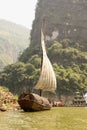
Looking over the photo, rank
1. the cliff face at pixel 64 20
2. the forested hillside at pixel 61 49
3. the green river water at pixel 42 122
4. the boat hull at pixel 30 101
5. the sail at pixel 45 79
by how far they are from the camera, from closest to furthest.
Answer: the green river water at pixel 42 122 < the boat hull at pixel 30 101 < the sail at pixel 45 79 < the forested hillside at pixel 61 49 < the cliff face at pixel 64 20

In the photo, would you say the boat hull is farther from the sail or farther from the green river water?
the green river water

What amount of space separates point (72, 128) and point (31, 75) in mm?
57970

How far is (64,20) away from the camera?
9750 cm

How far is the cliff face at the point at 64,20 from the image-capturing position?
310 feet

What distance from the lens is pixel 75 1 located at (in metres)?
101

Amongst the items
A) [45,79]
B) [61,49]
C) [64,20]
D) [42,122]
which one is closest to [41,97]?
[45,79]

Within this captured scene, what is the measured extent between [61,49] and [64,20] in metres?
17.6

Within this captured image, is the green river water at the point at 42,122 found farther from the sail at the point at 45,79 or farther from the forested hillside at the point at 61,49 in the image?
the forested hillside at the point at 61,49

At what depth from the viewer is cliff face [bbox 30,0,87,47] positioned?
94625 mm

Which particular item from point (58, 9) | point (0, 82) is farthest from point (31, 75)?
point (58, 9)

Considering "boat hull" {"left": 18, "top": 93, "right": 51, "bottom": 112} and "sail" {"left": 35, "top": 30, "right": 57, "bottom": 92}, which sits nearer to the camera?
"boat hull" {"left": 18, "top": 93, "right": 51, "bottom": 112}

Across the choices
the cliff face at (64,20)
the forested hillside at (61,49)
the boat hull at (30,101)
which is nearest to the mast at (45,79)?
the boat hull at (30,101)

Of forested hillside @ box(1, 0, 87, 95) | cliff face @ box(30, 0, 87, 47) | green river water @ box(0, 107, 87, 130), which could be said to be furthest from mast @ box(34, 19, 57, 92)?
cliff face @ box(30, 0, 87, 47)

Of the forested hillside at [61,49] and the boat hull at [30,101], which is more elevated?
the forested hillside at [61,49]
